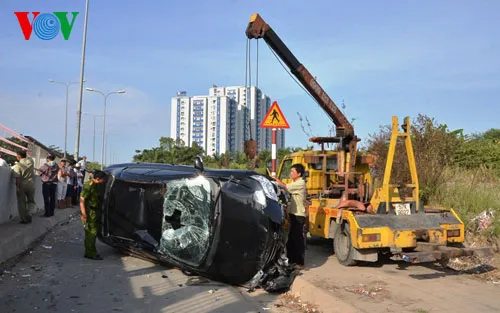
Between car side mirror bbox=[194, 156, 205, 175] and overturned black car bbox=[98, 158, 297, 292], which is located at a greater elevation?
car side mirror bbox=[194, 156, 205, 175]

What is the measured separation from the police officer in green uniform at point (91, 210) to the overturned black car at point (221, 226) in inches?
51.3

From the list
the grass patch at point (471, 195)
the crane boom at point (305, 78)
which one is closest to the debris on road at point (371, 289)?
the grass patch at point (471, 195)

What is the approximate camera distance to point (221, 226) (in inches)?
225

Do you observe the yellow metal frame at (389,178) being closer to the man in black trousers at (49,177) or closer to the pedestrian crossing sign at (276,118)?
the pedestrian crossing sign at (276,118)

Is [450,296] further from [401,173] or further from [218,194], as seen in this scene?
[401,173]

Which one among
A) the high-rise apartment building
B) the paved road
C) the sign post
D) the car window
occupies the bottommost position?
the paved road

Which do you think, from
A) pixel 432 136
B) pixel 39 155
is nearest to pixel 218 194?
pixel 432 136

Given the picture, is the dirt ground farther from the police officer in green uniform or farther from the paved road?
the police officer in green uniform

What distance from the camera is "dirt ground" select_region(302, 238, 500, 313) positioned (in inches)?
205

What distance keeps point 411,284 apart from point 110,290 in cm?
420

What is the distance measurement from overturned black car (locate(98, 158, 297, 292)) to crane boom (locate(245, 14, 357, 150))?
11.8ft

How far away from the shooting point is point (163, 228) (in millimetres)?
6578

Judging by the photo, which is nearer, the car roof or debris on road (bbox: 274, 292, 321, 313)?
debris on road (bbox: 274, 292, 321, 313)

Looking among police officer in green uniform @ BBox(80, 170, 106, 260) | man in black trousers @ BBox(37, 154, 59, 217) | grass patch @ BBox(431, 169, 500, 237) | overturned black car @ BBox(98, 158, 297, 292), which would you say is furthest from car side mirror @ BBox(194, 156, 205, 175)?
man in black trousers @ BBox(37, 154, 59, 217)
